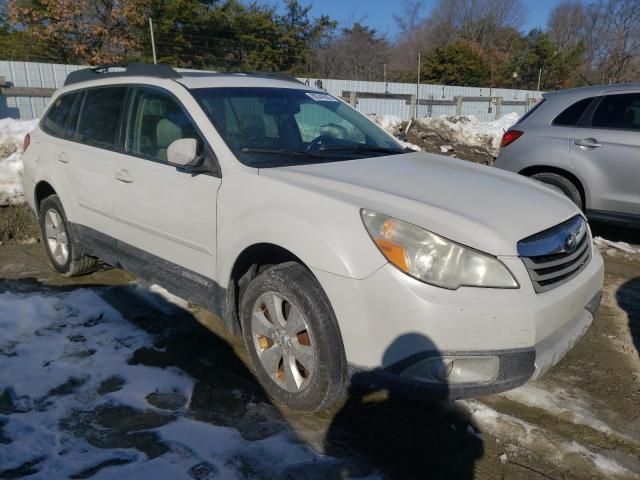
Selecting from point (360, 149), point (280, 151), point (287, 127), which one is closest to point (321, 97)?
point (287, 127)

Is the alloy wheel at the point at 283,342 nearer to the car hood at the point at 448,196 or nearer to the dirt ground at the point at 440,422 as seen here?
the dirt ground at the point at 440,422

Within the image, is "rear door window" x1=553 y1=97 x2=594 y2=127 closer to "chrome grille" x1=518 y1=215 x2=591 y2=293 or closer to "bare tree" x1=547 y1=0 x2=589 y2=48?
"chrome grille" x1=518 y1=215 x2=591 y2=293

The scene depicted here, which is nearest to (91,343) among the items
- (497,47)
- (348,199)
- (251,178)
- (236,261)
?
(236,261)

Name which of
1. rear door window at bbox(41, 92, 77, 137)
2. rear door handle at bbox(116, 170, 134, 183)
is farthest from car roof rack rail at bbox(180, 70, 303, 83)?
rear door window at bbox(41, 92, 77, 137)

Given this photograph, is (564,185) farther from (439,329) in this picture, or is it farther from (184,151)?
(184,151)

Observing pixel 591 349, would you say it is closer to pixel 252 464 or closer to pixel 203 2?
pixel 252 464

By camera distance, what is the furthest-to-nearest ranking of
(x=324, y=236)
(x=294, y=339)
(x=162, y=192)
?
(x=162, y=192) → (x=294, y=339) → (x=324, y=236)

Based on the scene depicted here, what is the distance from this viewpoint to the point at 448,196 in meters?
2.68

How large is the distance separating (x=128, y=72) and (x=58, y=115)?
3.96 feet

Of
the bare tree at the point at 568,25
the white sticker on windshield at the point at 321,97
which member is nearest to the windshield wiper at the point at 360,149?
the white sticker on windshield at the point at 321,97

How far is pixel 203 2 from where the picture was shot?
28.2m

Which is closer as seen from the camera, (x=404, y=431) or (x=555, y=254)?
(x=555, y=254)

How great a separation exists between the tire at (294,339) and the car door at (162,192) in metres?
0.47

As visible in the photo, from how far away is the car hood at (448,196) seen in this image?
2385 mm
